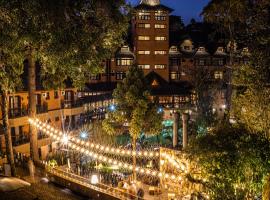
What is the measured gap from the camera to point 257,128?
11281 millimetres

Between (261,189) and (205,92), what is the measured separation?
26.6m

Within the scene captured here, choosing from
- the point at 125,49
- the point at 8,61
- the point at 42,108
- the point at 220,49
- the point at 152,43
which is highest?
the point at 152,43

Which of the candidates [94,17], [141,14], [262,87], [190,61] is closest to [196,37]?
[190,61]

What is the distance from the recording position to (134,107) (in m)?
18.5

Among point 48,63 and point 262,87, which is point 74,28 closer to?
point 48,63

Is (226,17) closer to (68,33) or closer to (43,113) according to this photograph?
(68,33)

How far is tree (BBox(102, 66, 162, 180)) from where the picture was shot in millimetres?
18297

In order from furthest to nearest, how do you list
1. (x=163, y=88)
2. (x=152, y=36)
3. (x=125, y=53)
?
(x=152, y=36) < (x=125, y=53) < (x=163, y=88)

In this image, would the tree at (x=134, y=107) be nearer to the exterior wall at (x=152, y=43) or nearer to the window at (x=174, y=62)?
the exterior wall at (x=152, y=43)

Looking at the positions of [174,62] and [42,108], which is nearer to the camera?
[42,108]

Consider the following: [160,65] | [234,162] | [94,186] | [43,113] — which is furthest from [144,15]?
[234,162]

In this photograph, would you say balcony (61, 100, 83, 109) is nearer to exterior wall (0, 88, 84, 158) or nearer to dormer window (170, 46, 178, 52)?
exterior wall (0, 88, 84, 158)

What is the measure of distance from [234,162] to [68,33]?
367 inches

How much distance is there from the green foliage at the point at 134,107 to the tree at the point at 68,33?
1757mm
